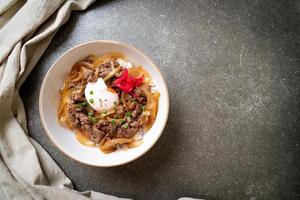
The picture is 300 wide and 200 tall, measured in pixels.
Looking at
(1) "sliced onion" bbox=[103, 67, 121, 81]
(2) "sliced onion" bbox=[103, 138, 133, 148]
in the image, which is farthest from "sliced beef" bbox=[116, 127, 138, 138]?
(1) "sliced onion" bbox=[103, 67, 121, 81]

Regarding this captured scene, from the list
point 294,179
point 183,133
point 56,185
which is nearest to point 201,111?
Answer: point 183,133

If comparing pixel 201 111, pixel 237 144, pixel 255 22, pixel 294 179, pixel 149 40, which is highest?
pixel 255 22

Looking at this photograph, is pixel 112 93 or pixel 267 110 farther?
pixel 267 110

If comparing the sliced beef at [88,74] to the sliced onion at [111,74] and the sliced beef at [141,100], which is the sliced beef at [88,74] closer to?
the sliced onion at [111,74]

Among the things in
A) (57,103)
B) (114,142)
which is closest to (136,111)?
(114,142)

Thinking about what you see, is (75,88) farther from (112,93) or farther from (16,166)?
(16,166)

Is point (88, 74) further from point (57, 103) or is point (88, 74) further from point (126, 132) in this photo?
point (126, 132)
